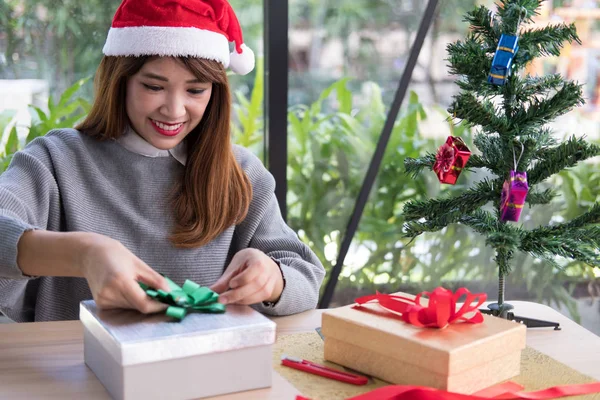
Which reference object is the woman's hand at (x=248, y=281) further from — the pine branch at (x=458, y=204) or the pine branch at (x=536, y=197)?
the pine branch at (x=536, y=197)

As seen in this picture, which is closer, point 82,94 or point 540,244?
→ point 540,244

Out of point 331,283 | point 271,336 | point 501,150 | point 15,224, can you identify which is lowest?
point 331,283

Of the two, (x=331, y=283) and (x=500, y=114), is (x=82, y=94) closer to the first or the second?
(x=331, y=283)

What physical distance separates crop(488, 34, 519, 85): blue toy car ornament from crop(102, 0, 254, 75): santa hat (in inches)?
22.0

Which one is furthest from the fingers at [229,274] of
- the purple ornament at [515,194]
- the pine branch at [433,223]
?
the purple ornament at [515,194]

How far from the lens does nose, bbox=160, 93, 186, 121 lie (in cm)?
152

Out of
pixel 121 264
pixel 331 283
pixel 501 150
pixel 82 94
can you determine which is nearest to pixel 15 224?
pixel 121 264

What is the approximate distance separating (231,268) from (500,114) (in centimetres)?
58

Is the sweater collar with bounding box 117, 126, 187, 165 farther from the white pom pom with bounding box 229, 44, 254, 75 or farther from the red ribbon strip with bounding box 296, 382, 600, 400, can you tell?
the red ribbon strip with bounding box 296, 382, 600, 400

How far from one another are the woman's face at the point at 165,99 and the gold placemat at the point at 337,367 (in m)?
0.53

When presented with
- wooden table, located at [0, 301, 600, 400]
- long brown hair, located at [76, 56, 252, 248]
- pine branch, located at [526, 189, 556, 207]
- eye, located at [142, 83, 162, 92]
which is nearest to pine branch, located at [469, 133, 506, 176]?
pine branch, located at [526, 189, 556, 207]

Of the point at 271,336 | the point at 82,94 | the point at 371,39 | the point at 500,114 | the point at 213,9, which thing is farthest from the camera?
the point at 371,39

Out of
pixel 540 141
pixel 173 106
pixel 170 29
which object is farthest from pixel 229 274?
pixel 540 141

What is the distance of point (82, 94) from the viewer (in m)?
2.54
